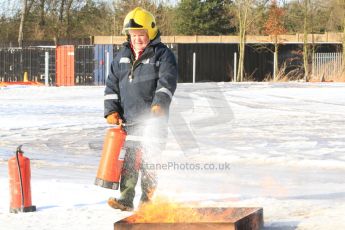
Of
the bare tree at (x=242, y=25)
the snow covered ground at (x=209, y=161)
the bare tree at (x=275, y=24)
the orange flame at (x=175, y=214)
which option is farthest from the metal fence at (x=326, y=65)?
the orange flame at (x=175, y=214)

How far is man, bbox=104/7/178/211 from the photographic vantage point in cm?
680

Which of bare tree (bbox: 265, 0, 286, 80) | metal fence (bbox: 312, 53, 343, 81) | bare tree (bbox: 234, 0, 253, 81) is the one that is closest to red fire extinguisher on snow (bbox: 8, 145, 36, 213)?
bare tree (bbox: 265, 0, 286, 80)

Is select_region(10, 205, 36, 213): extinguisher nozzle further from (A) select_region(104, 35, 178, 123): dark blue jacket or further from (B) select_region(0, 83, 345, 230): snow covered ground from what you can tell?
(A) select_region(104, 35, 178, 123): dark blue jacket

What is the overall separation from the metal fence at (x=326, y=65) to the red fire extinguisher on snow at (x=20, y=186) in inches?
1483

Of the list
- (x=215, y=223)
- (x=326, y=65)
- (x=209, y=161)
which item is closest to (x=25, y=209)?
(x=215, y=223)

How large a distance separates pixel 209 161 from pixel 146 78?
4581 mm

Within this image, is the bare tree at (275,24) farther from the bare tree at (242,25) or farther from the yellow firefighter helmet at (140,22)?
the yellow firefighter helmet at (140,22)

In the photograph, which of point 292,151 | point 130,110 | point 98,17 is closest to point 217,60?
point 98,17

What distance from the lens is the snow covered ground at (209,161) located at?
6.96 m

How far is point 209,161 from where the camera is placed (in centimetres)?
1127

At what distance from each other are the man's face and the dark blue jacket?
4cm

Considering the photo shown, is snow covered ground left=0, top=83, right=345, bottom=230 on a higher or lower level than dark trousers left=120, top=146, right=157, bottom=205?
lower

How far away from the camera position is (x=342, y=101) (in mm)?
24797

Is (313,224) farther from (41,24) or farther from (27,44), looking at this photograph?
(41,24)
